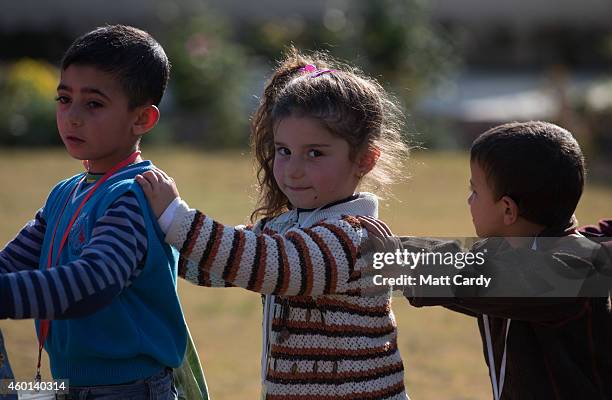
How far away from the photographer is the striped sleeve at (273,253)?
2.48 metres

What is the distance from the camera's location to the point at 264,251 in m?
2.53

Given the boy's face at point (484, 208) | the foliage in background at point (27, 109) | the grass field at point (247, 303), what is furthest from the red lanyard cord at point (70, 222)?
the foliage in background at point (27, 109)

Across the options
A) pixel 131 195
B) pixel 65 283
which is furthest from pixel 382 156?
pixel 65 283

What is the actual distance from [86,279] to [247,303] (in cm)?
445

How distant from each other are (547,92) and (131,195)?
1273 centimetres

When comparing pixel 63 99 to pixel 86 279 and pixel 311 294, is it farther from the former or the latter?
pixel 311 294

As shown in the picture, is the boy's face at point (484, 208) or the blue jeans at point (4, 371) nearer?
the blue jeans at point (4, 371)

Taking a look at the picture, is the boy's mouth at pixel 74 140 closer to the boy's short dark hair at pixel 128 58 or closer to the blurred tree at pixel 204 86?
the boy's short dark hair at pixel 128 58

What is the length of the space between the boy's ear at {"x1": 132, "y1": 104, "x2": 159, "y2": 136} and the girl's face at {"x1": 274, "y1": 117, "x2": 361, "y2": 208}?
1.20 feet

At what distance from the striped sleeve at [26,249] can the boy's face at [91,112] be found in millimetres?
304

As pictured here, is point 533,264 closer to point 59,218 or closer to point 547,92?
point 59,218

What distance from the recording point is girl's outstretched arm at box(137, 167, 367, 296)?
248cm

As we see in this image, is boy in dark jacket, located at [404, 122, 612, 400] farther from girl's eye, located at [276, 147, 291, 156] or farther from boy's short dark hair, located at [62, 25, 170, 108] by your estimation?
boy's short dark hair, located at [62, 25, 170, 108]

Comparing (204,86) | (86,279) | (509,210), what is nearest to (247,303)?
(509,210)
